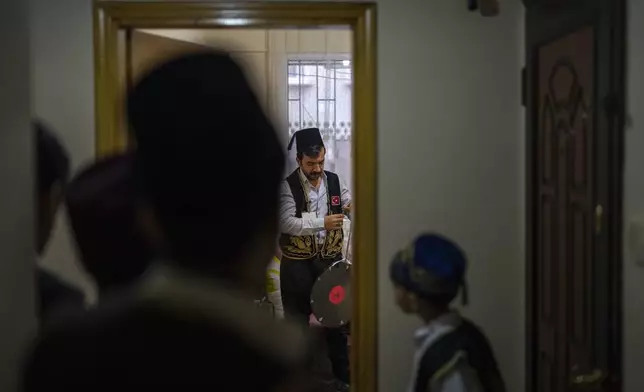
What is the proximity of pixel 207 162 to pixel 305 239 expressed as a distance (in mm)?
2641

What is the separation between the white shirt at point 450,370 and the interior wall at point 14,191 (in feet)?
3.22

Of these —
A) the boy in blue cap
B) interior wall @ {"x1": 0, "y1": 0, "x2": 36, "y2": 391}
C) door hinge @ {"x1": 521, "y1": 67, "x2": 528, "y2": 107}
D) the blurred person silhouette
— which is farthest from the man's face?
interior wall @ {"x1": 0, "y1": 0, "x2": 36, "y2": 391}

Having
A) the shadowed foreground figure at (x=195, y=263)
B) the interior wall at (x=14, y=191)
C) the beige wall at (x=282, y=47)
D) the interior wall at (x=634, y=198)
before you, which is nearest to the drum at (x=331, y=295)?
the beige wall at (x=282, y=47)

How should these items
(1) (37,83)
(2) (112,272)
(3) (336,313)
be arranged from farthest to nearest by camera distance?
(3) (336,313) → (1) (37,83) → (2) (112,272)

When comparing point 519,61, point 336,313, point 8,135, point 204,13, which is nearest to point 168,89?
point 8,135

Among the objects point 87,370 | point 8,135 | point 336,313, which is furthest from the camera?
point 336,313

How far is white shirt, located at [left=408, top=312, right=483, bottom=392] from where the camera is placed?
173 centimetres

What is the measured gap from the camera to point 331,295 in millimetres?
3262

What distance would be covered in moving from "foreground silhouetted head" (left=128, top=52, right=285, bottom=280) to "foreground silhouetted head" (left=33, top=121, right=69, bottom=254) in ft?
2.28

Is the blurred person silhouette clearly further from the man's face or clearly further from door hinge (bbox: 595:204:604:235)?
the man's face

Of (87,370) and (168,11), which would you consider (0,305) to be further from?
(168,11)

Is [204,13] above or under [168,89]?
above

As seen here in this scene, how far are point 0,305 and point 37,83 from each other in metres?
1.33

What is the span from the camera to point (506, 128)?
2299 mm
